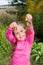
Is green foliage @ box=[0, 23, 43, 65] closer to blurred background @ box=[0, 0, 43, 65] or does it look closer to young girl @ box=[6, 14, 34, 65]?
blurred background @ box=[0, 0, 43, 65]

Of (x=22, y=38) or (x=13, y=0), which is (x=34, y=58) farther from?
(x=13, y=0)

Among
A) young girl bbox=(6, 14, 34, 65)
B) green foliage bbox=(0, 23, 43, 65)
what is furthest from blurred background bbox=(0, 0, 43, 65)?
young girl bbox=(6, 14, 34, 65)

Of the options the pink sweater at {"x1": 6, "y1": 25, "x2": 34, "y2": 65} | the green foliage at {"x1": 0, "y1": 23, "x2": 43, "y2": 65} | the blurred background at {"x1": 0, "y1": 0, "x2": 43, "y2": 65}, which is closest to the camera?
the pink sweater at {"x1": 6, "y1": 25, "x2": 34, "y2": 65}

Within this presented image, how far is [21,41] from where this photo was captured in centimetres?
454

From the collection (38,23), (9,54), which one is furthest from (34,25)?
(9,54)

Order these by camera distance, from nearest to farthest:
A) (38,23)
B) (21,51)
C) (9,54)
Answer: (21,51), (9,54), (38,23)

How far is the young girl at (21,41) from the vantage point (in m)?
4.45

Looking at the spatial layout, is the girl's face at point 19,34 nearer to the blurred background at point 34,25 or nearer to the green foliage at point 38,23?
the blurred background at point 34,25

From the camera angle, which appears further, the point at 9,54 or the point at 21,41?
the point at 9,54

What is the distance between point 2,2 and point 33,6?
5.76 metres

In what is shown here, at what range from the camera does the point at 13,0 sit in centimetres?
977

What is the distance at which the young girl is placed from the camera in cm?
445

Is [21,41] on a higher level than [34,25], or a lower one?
higher

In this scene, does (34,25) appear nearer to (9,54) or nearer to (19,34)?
(9,54)
